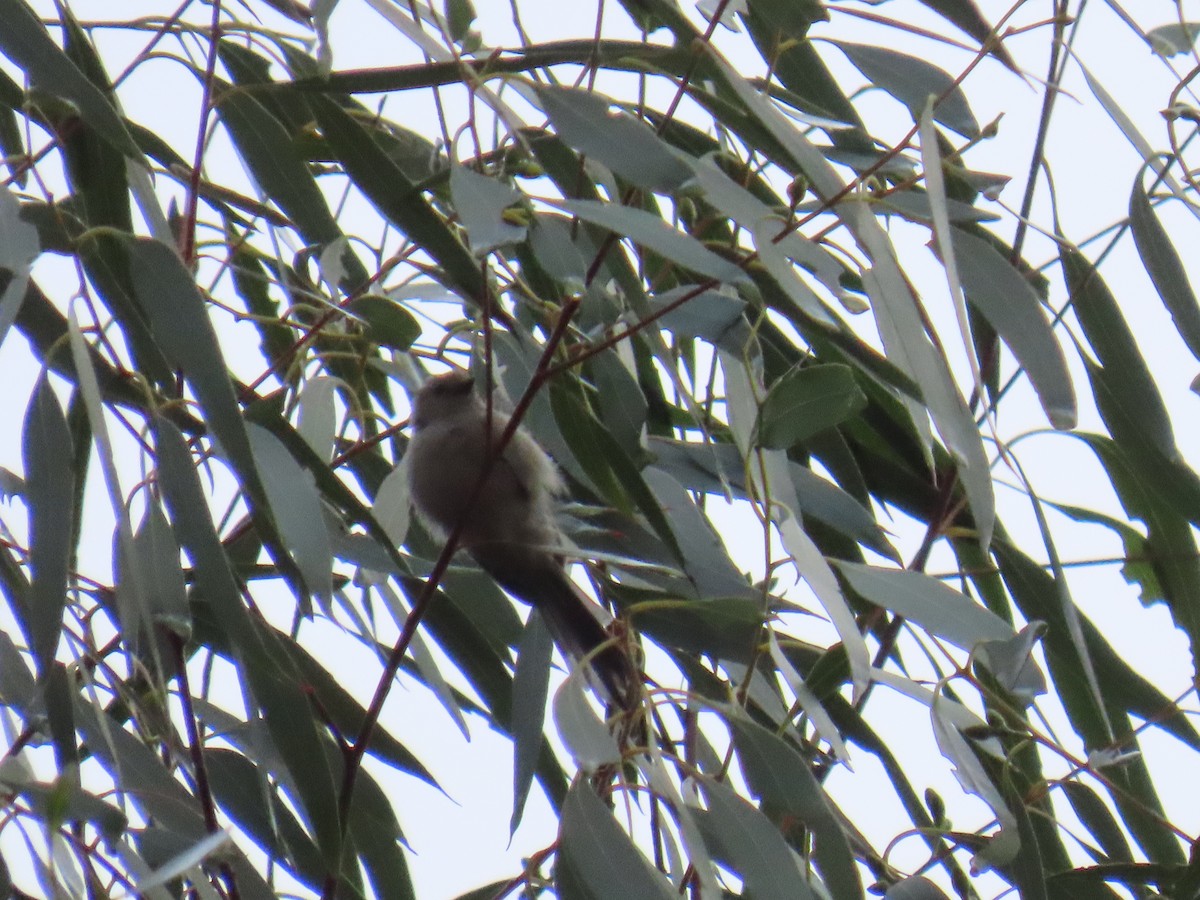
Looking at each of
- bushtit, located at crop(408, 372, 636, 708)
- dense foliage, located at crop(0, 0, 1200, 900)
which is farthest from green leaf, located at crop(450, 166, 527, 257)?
bushtit, located at crop(408, 372, 636, 708)

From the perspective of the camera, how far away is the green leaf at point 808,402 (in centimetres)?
127

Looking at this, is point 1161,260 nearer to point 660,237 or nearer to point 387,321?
point 660,237

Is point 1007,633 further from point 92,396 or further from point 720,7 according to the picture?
point 92,396

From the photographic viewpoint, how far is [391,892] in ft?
5.49

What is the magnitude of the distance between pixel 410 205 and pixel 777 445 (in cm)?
39

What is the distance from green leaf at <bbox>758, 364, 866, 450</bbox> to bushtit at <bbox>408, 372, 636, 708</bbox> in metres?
0.74

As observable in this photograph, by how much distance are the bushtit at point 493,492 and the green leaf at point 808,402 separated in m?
0.74

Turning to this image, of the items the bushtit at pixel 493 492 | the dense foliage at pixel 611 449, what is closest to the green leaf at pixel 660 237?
the dense foliage at pixel 611 449

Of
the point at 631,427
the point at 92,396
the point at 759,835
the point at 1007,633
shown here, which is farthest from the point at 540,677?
the point at 92,396

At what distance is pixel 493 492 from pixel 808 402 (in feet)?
3.14

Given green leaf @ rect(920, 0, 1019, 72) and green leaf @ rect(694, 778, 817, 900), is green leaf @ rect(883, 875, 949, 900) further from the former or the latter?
green leaf @ rect(920, 0, 1019, 72)

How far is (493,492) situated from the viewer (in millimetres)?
2176

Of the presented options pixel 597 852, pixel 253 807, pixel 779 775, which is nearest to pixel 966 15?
pixel 779 775

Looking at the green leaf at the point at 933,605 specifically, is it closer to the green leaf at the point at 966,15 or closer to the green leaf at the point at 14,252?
the green leaf at the point at 966,15
